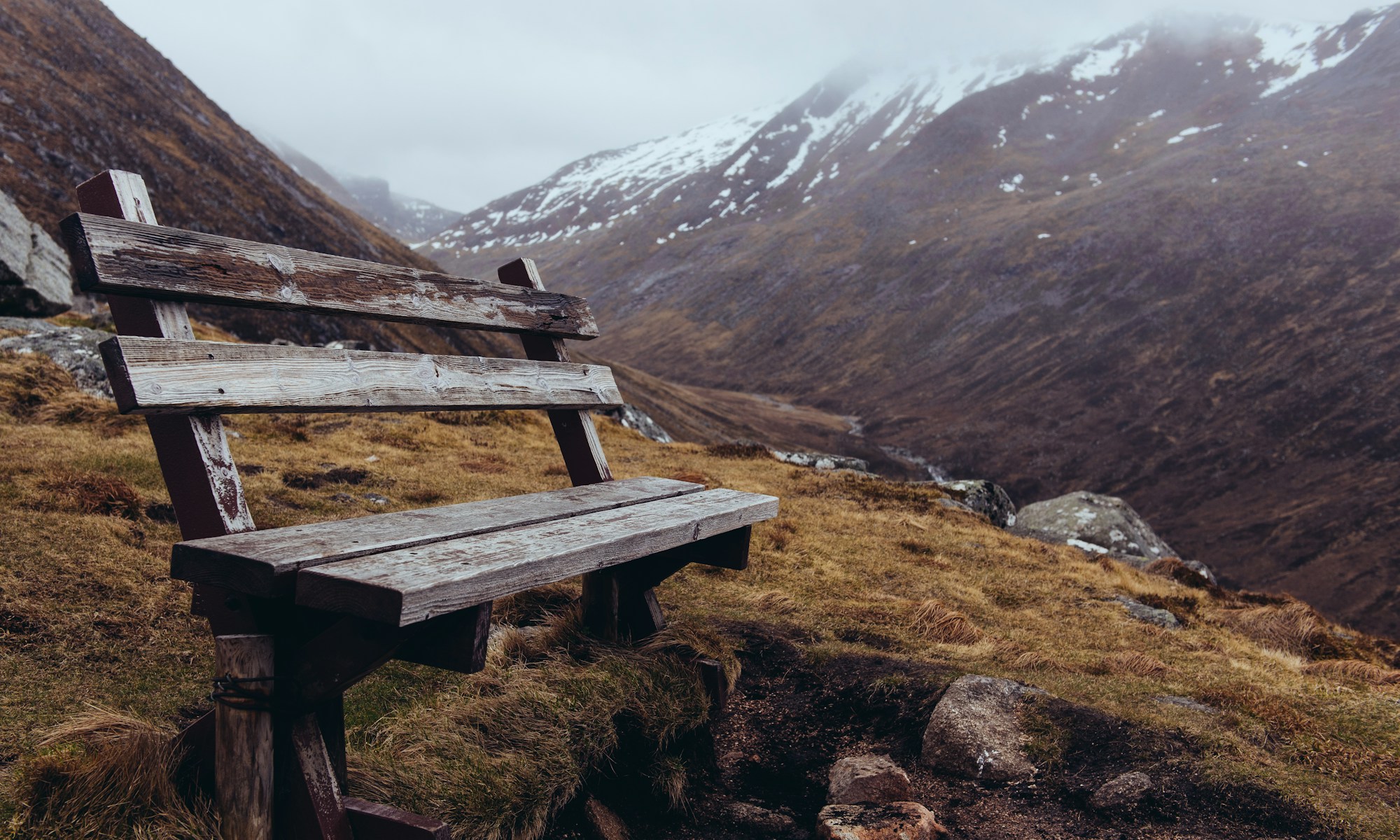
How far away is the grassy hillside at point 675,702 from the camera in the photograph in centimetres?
332

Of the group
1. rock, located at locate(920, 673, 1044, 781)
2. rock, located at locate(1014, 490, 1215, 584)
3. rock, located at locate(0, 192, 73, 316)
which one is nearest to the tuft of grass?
rock, located at locate(920, 673, 1044, 781)

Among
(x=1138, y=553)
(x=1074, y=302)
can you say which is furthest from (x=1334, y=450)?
(x=1138, y=553)

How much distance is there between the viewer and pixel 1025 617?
29.9 ft

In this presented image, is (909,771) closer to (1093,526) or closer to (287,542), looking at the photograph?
(287,542)

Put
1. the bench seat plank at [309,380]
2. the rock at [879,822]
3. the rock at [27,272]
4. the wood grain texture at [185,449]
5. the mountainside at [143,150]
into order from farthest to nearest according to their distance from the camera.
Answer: the mountainside at [143,150]
the rock at [27,272]
the rock at [879,822]
the wood grain texture at [185,449]
the bench seat plank at [309,380]

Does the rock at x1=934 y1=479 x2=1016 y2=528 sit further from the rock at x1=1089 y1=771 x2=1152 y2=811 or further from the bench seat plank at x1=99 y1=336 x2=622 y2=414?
the bench seat plank at x1=99 y1=336 x2=622 y2=414

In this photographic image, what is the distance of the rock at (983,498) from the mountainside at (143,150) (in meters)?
25.3

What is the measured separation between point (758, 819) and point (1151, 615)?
876cm

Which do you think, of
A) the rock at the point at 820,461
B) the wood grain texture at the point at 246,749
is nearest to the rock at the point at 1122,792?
Answer: the wood grain texture at the point at 246,749

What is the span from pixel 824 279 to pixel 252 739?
4979 inches

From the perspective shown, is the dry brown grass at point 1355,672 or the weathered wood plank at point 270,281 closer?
the weathered wood plank at point 270,281

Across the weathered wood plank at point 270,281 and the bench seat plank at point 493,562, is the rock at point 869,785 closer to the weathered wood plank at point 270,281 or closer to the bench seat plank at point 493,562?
the bench seat plank at point 493,562

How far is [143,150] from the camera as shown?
4016 centimetres

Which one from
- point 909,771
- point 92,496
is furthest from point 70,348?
point 909,771
